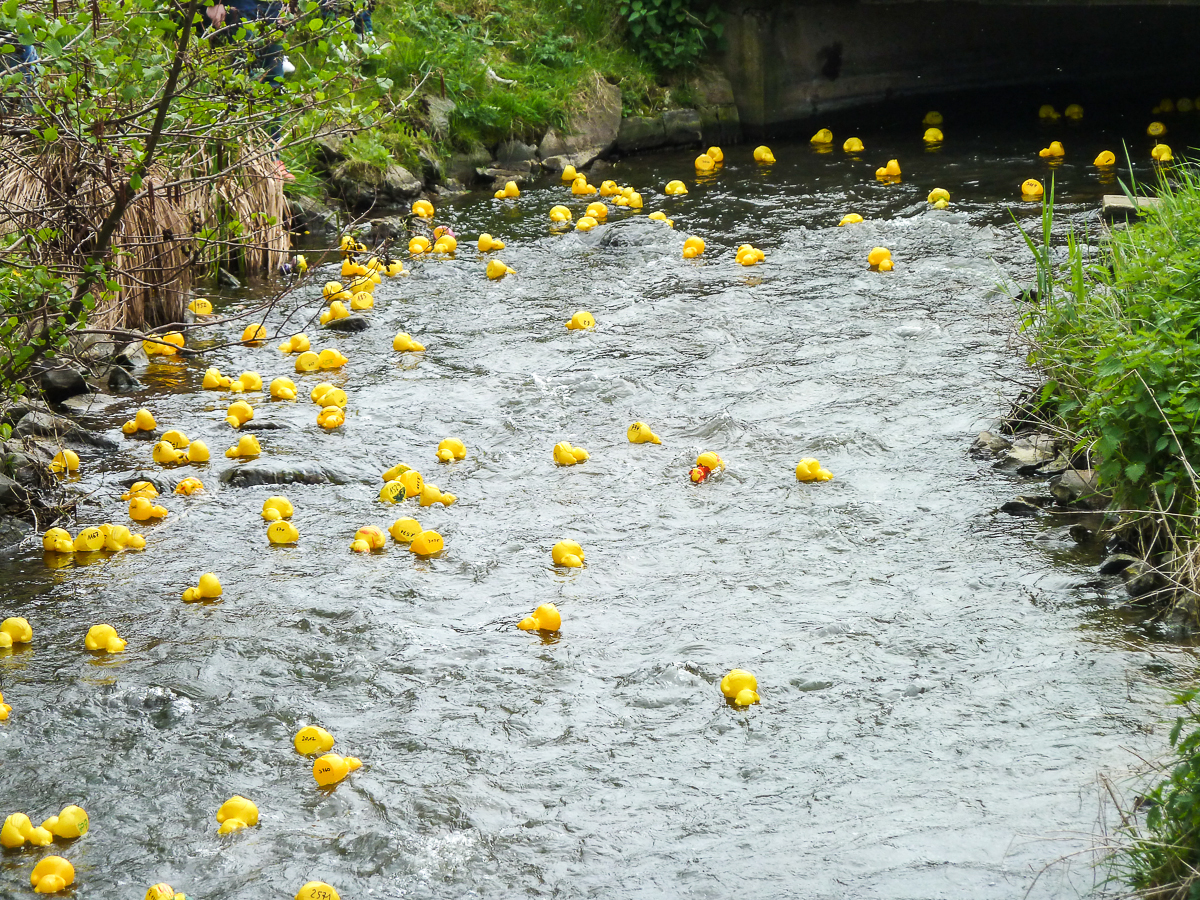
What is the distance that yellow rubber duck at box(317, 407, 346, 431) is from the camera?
6.62 m

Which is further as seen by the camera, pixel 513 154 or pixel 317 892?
pixel 513 154

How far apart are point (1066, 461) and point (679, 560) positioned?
200cm

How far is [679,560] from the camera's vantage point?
5.18 m

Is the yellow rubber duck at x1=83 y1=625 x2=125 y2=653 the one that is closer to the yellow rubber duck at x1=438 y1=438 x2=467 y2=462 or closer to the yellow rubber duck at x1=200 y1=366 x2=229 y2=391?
the yellow rubber duck at x1=438 y1=438 x2=467 y2=462

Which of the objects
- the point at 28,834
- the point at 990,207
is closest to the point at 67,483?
the point at 28,834

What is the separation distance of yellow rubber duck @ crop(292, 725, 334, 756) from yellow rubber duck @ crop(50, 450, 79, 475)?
9.07 feet

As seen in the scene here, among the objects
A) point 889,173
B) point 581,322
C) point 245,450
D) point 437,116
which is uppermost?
point 437,116

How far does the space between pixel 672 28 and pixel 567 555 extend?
32.3 ft

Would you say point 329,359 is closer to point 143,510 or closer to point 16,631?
point 143,510

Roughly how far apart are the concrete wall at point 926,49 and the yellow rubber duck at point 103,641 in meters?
10.4

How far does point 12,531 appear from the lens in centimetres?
554

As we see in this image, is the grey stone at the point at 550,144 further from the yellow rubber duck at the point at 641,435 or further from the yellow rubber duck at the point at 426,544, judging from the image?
the yellow rubber duck at the point at 426,544

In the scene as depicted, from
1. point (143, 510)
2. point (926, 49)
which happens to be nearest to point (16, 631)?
point (143, 510)

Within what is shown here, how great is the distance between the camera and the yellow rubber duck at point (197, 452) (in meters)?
6.21
